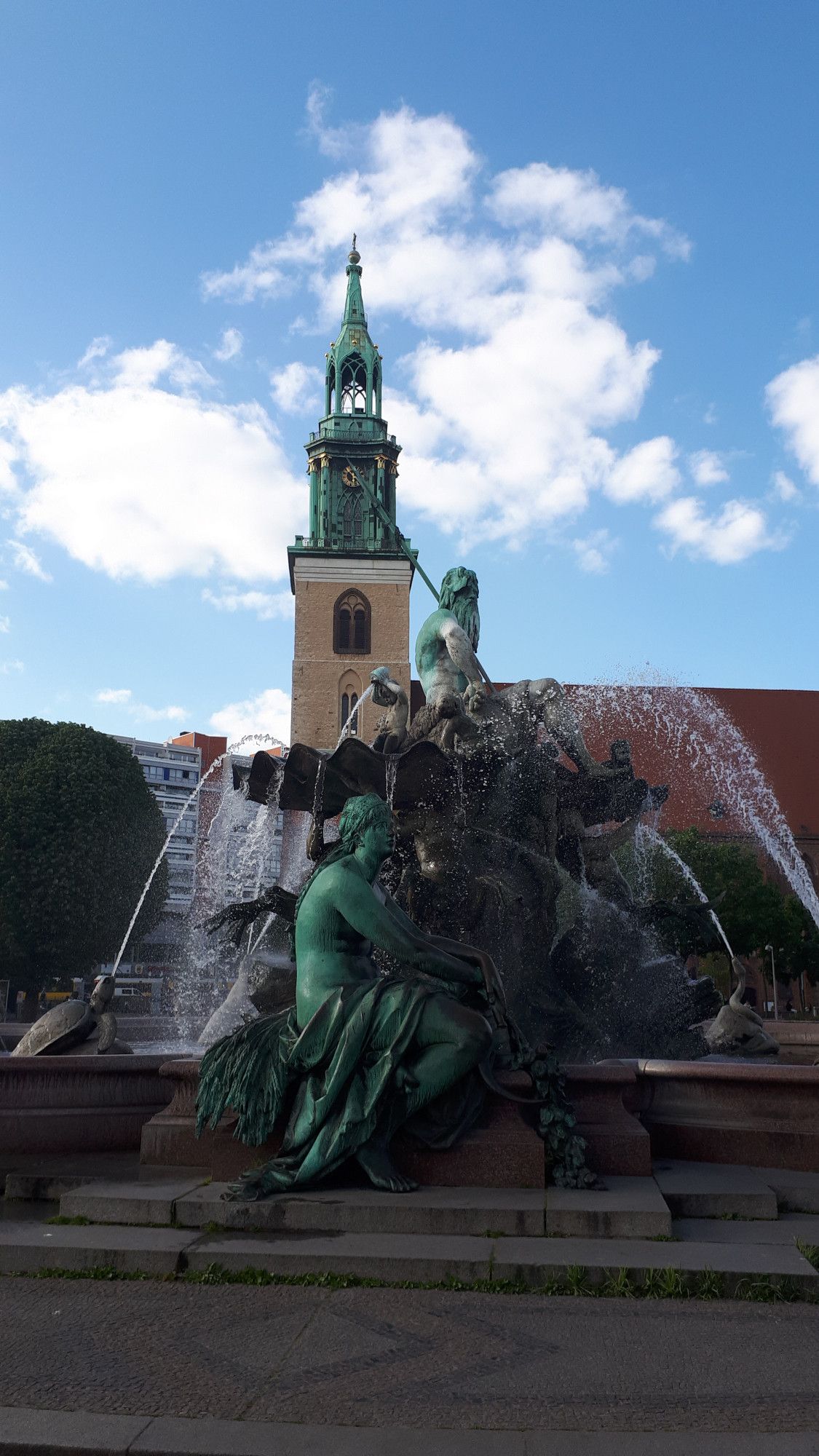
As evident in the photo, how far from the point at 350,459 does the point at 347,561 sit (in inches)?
236

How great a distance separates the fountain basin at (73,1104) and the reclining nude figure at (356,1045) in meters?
1.31

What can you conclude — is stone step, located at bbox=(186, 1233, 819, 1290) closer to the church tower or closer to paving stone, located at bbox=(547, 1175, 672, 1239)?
paving stone, located at bbox=(547, 1175, 672, 1239)

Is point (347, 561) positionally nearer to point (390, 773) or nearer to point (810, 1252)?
point (390, 773)

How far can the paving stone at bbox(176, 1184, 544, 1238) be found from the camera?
15.3ft

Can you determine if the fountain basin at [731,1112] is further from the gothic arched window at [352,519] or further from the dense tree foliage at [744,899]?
the gothic arched window at [352,519]

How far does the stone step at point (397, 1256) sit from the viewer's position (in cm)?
418

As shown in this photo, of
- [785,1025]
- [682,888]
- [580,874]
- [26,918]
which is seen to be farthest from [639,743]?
[580,874]

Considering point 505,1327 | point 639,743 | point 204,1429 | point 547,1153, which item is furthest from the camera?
point 639,743

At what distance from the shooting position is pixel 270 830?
1326cm

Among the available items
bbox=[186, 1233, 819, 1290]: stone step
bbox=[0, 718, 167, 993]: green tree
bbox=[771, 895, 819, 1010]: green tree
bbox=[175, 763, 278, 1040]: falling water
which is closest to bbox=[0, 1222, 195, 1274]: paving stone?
bbox=[186, 1233, 819, 1290]: stone step

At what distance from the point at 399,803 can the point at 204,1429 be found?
6748 mm

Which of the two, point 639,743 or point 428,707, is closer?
point 428,707

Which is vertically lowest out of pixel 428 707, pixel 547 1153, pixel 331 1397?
A: pixel 331 1397

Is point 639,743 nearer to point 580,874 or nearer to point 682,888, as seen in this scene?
point 682,888
